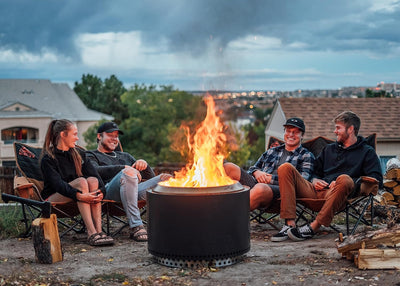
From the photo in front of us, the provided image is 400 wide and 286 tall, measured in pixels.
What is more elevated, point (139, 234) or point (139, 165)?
point (139, 165)

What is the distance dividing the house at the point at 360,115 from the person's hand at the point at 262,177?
36.9ft

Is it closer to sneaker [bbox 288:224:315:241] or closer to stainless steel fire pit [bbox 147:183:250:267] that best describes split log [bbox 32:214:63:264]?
stainless steel fire pit [bbox 147:183:250:267]

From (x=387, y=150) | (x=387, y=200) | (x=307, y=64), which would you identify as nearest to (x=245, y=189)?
(x=307, y=64)

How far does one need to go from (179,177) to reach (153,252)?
1.90ft

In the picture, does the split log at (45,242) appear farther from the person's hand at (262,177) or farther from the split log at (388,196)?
the split log at (388,196)

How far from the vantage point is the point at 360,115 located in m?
17.5

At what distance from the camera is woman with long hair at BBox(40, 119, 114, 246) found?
446cm

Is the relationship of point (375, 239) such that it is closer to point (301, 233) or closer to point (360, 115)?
point (301, 233)

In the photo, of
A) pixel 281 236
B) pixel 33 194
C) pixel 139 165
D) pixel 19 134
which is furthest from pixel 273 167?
pixel 19 134

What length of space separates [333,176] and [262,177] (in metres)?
0.64

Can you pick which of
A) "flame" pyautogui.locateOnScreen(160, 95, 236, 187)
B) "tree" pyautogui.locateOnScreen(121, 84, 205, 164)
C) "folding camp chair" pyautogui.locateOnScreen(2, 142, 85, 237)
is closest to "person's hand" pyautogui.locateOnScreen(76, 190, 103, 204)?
"folding camp chair" pyautogui.locateOnScreen(2, 142, 85, 237)

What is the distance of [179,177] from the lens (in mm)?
4000

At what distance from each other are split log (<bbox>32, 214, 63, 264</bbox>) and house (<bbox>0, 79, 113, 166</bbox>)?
33681mm

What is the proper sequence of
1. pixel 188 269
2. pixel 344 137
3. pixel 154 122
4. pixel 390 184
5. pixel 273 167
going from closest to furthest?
pixel 188 269, pixel 344 137, pixel 273 167, pixel 390 184, pixel 154 122
